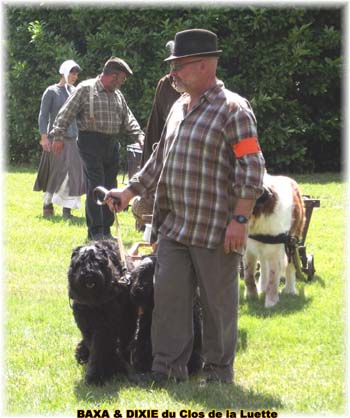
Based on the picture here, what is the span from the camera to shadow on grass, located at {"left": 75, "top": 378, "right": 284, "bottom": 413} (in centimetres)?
495

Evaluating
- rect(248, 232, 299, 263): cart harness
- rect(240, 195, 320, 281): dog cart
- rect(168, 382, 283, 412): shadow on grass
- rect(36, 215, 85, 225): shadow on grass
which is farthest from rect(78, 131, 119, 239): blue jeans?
rect(168, 382, 283, 412): shadow on grass

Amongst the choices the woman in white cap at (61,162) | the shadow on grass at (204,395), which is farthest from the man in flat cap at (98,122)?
the shadow on grass at (204,395)

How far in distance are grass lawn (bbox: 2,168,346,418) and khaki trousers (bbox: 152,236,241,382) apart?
0.19m

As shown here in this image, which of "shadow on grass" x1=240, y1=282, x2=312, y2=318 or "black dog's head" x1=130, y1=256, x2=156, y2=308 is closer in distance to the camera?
"black dog's head" x1=130, y1=256, x2=156, y2=308

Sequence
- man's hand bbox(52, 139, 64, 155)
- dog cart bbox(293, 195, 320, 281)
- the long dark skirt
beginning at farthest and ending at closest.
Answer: the long dark skirt, man's hand bbox(52, 139, 64, 155), dog cart bbox(293, 195, 320, 281)

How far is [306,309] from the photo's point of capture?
7512 mm

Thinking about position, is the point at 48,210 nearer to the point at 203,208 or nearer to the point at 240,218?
the point at 203,208

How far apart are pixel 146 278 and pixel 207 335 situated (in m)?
0.59

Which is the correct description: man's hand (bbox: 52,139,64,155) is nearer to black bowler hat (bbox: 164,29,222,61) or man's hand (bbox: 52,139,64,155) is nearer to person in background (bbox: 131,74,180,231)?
person in background (bbox: 131,74,180,231)

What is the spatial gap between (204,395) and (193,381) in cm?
34

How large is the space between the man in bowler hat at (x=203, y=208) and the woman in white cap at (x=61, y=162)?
7.20m

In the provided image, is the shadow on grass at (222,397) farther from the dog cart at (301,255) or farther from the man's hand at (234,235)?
the dog cart at (301,255)

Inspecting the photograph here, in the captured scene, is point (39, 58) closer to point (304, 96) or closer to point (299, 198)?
point (304, 96)

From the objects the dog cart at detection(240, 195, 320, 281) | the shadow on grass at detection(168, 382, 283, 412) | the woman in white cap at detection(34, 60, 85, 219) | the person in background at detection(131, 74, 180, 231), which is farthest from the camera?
the woman in white cap at detection(34, 60, 85, 219)
